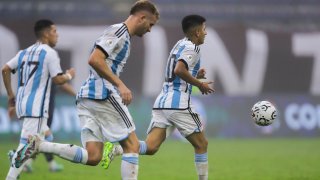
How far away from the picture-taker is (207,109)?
20375mm

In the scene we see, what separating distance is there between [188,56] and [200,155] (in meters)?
1.24

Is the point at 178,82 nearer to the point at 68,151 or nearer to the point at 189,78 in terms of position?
the point at 189,78

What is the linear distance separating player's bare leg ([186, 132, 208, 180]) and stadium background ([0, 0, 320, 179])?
10.1 meters

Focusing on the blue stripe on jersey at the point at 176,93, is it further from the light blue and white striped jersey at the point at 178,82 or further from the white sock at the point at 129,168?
the white sock at the point at 129,168

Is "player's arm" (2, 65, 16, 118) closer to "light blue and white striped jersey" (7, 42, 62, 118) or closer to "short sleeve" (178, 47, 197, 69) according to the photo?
"light blue and white striped jersey" (7, 42, 62, 118)

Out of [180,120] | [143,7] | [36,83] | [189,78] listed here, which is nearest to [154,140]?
[180,120]

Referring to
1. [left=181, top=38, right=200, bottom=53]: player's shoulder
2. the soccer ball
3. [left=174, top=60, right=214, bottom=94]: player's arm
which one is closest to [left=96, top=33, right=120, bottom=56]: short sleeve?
[left=174, top=60, right=214, bottom=94]: player's arm

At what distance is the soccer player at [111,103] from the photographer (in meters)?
7.64

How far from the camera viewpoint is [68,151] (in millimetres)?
8195

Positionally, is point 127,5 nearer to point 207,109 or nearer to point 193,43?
point 207,109

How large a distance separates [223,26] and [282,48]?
1.88 metres

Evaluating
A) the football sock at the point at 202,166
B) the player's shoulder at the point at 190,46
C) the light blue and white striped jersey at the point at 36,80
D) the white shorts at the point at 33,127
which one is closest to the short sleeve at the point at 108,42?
the player's shoulder at the point at 190,46

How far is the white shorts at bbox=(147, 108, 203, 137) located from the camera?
9196mm

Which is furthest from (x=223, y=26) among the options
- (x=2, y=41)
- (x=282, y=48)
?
(x=2, y=41)
